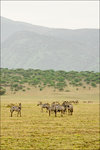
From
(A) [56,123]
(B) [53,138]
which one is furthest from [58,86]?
(B) [53,138]

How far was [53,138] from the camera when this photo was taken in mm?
18656

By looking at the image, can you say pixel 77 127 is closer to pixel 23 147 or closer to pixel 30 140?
pixel 30 140

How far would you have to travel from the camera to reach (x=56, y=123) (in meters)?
24.6

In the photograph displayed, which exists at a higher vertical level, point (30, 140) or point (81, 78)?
point (81, 78)

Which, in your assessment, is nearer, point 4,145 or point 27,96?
point 4,145

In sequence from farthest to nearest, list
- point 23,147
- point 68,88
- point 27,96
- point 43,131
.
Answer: point 68,88 < point 27,96 < point 43,131 < point 23,147

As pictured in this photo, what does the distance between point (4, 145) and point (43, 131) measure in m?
4.52

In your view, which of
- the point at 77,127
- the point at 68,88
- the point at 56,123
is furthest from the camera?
the point at 68,88

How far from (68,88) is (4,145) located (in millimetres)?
61962

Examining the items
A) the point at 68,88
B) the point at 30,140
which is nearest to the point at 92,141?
the point at 30,140

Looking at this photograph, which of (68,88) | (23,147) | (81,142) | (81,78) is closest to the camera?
(23,147)

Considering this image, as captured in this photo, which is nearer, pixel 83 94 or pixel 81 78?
pixel 83 94

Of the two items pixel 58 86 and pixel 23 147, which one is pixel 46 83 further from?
pixel 23 147

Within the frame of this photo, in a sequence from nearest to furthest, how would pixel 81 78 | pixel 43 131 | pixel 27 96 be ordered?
pixel 43 131
pixel 27 96
pixel 81 78
